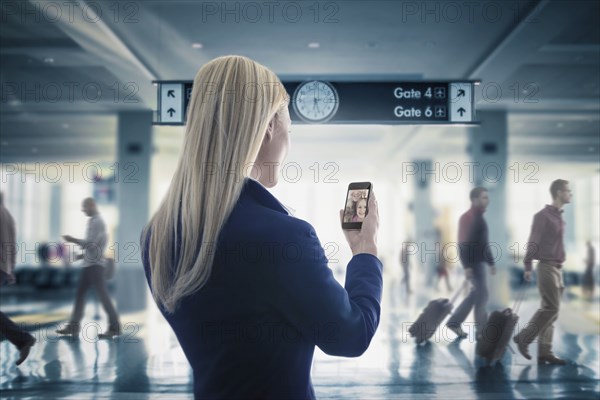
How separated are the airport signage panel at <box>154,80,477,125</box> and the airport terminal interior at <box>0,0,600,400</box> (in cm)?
1

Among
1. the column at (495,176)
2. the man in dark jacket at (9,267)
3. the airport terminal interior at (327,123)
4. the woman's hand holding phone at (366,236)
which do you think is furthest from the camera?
the column at (495,176)

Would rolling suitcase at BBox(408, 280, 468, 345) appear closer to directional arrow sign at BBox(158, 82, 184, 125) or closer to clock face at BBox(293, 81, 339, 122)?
clock face at BBox(293, 81, 339, 122)

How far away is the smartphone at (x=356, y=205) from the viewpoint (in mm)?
1057

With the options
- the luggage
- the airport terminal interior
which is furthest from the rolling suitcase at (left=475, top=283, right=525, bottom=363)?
the luggage

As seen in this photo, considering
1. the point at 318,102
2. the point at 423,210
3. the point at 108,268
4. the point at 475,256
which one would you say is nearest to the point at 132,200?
the point at 108,268

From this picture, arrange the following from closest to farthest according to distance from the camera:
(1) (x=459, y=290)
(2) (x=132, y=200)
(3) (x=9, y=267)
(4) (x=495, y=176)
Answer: (3) (x=9, y=267) → (1) (x=459, y=290) → (4) (x=495, y=176) → (2) (x=132, y=200)

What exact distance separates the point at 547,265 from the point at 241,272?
15.5 feet

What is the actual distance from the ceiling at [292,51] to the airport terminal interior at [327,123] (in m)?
0.02

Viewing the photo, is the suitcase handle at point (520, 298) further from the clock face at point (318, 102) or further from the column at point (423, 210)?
the column at point (423, 210)

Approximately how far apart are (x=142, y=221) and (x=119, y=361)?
2743 mm

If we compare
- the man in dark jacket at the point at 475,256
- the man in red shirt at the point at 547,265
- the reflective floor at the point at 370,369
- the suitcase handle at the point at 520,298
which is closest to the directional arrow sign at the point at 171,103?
the reflective floor at the point at 370,369

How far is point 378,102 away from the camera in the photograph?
14.4 ft

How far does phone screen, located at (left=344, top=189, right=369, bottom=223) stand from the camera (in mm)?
1080

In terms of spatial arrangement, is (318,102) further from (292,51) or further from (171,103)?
(292,51)
